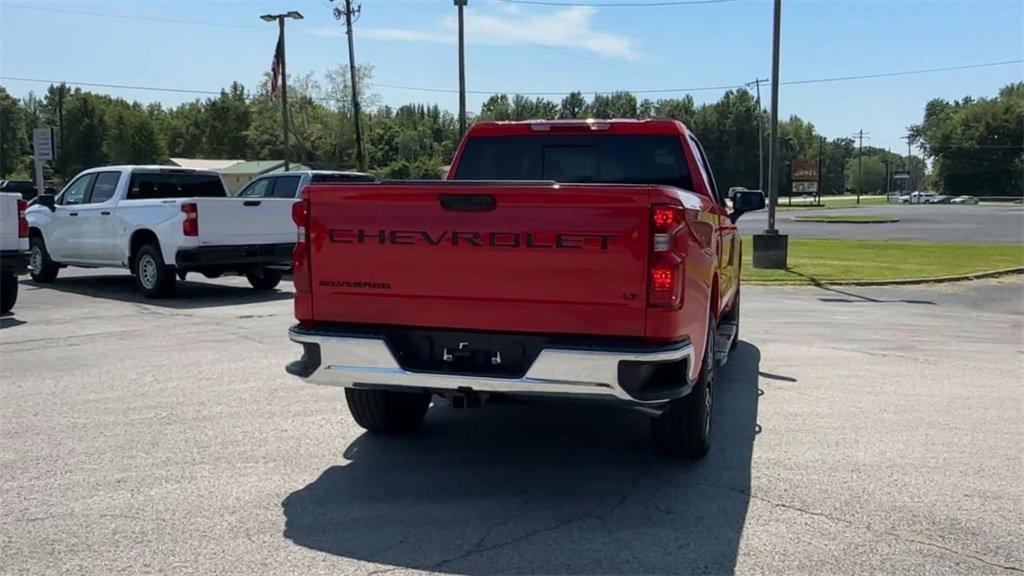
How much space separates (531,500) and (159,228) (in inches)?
395

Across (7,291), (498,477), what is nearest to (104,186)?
(7,291)

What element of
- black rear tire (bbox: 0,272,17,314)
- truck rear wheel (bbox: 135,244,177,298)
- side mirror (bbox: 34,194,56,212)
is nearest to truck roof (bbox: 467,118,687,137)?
black rear tire (bbox: 0,272,17,314)

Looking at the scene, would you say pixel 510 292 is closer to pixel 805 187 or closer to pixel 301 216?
pixel 301 216

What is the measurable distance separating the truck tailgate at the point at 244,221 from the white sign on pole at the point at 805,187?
84.9m

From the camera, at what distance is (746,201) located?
754 cm

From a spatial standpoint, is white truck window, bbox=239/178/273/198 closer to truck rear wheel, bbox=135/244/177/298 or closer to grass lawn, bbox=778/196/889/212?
truck rear wheel, bbox=135/244/177/298

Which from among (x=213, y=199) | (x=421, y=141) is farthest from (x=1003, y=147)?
(x=213, y=199)

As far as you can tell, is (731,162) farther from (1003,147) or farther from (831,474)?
(831,474)

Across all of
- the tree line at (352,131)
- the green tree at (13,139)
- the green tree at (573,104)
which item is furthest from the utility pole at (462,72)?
the green tree at (13,139)

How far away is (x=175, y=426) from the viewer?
6066mm

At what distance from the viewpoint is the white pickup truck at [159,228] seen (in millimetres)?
12820

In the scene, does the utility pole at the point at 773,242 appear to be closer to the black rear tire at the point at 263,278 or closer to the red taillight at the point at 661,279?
the black rear tire at the point at 263,278

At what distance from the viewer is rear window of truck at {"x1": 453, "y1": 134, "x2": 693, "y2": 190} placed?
648 centimetres

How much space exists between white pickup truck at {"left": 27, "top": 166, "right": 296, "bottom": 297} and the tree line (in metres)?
50.4
